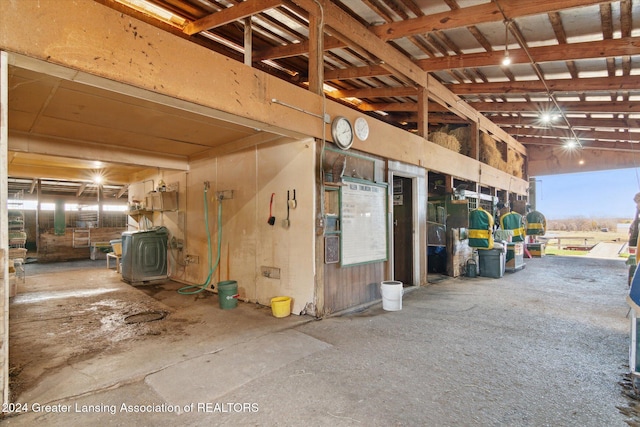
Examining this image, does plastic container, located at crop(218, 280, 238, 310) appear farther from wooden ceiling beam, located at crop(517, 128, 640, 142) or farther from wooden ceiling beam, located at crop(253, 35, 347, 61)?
wooden ceiling beam, located at crop(517, 128, 640, 142)

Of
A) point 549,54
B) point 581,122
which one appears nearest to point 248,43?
point 549,54

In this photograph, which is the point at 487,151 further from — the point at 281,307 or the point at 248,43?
the point at 281,307

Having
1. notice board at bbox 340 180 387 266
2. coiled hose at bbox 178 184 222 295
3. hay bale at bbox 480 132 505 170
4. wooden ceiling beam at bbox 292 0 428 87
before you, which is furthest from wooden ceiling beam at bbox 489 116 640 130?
coiled hose at bbox 178 184 222 295

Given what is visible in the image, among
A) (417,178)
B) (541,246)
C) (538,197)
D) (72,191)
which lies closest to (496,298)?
(417,178)

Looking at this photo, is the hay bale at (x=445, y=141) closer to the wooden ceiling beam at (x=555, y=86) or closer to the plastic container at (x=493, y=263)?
the wooden ceiling beam at (x=555, y=86)

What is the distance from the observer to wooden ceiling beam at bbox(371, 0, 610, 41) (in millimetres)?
3859

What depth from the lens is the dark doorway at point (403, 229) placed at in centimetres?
620

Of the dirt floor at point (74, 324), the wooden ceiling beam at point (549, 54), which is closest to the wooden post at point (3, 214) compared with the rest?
the dirt floor at point (74, 324)

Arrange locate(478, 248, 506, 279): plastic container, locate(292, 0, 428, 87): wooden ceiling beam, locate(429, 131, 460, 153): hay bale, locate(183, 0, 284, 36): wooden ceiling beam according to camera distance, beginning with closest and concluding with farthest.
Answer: locate(183, 0, 284, 36): wooden ceiling beam < locate(292, 0, 428, 87): wooden ceiling beam < locate(478, 248, 506, 279): plastic container < locate(429, 131, 460, 153): hay bale

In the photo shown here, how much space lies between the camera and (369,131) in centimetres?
478

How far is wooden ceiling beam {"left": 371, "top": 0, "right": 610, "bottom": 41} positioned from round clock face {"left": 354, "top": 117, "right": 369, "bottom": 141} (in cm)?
143

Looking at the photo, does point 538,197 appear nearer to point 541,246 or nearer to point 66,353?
point 541,246

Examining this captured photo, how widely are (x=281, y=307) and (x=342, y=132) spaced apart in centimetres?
246

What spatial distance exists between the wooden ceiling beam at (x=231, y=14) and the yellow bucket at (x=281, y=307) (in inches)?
140
